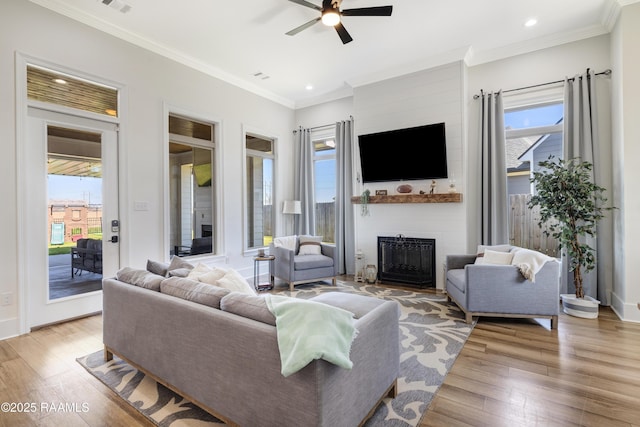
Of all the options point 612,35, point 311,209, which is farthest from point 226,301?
point 612,35

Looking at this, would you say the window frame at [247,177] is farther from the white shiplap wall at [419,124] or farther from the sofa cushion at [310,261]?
the white shiplap wall at [419,124]

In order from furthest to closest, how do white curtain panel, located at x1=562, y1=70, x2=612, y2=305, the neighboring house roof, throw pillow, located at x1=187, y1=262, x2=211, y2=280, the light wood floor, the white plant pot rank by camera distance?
the neighboring house roof, white curtain panel, located at x1=562, y1=70, x2=612, y2=305, the white plant pot, throw pillow, located at x1=187, y1=262, x2=211, y2=280, the light wood floor

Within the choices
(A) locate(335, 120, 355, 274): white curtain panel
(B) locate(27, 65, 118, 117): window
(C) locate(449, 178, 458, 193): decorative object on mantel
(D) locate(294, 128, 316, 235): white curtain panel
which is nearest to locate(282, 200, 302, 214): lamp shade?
(D) locate(294, 128, 316, 235): white curtain panel

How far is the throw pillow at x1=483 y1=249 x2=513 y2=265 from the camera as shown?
3.47 m

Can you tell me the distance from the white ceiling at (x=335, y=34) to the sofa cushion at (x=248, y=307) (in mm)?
3229

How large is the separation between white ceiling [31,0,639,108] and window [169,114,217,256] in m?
1.00

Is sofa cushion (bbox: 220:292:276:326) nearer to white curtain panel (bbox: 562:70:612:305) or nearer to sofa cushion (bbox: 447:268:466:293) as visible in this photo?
sofa cushion (bbox: 447:268:466:293)

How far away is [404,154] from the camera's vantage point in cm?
500

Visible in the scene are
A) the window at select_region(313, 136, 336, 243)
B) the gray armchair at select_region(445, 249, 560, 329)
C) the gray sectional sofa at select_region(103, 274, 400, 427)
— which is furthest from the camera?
the window at select_region(313, 136, 336, 243)

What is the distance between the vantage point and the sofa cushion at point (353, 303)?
79.7 inches

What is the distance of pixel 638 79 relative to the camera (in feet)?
11.0

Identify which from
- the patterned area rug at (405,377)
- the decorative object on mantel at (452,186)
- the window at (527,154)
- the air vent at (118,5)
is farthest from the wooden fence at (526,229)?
the air vent at (118,5)

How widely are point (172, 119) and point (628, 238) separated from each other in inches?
236

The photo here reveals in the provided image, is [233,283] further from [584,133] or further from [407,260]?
[584,133]
